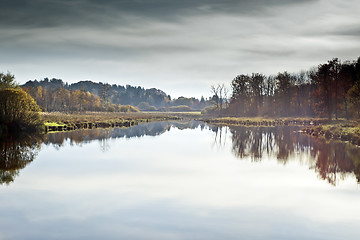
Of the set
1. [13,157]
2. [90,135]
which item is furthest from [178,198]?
[90,135]

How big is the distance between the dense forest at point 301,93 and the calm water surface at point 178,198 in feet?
97.4

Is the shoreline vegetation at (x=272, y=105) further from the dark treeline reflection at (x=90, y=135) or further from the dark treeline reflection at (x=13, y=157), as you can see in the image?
the dark treeline reflection at (x=13, y=157)

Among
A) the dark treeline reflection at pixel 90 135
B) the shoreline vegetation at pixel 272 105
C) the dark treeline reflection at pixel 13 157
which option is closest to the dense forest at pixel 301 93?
the shoreline vegetation at pixel 272 105

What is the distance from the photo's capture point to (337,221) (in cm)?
983

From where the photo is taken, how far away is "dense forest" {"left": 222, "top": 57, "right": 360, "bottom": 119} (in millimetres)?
52531

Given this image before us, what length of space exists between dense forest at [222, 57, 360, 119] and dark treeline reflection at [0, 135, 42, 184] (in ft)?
118

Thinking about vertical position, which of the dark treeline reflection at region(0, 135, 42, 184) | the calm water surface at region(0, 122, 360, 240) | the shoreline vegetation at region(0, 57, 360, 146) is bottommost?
the calm water surface at region(0, 122, 360, 240)

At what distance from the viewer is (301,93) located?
260ft

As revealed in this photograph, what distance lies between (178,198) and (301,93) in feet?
241

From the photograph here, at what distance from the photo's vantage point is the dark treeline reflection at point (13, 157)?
15.9m

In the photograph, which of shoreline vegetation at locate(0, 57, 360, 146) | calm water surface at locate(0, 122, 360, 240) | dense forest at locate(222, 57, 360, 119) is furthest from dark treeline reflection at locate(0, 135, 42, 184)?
dense forest at locate(222, 57, 360, 119)

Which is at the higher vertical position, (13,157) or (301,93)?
(301,93)

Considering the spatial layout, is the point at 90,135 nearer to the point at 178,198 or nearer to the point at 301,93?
the point at 178,198

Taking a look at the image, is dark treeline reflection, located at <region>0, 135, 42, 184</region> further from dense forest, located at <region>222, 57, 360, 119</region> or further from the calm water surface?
dense forest, located at <region>222, 57, 360, 119</region>
